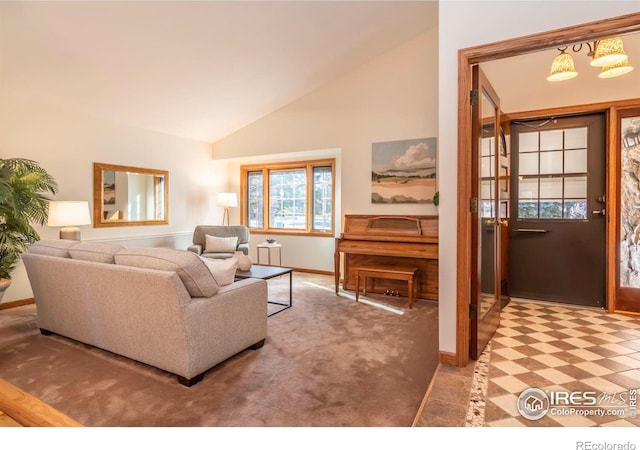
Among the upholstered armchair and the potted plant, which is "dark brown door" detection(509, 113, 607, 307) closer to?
the upholstered armchair

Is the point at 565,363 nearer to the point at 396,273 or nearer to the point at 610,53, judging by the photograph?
the point at 396,273

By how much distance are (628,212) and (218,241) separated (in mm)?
4898

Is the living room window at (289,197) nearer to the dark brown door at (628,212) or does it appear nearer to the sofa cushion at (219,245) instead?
the sofa cushion at (219,245)

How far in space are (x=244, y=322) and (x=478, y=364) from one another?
1.65 metres

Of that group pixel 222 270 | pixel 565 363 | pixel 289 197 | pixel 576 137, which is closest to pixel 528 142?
pixel 576 137

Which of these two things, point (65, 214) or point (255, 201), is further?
point (255, 201)

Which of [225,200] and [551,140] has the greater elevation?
[551,140]

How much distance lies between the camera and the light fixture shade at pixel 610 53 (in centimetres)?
230

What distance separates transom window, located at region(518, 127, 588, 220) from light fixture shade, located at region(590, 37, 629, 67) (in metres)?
1.42

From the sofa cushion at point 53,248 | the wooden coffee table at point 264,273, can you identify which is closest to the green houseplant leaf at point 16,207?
the sofa cushion at point 53,248

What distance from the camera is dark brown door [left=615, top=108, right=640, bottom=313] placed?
10.9 ft

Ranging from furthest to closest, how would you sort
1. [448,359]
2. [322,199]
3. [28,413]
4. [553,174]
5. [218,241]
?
[322,199], [218,241], [553,174], [448,359], [28,413]

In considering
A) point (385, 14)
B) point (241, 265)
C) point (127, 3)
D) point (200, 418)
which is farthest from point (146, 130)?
point (200, 418)

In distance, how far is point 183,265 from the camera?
6.90 ft
